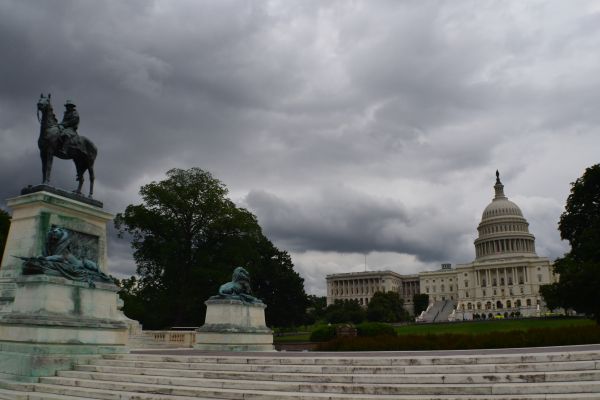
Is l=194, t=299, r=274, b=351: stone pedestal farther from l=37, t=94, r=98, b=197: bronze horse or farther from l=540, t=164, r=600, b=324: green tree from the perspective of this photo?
l=540, t=164, r=600, b=324: green tree

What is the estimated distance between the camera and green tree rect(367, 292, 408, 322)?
104000mm

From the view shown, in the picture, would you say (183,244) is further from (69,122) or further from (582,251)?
(582,251)

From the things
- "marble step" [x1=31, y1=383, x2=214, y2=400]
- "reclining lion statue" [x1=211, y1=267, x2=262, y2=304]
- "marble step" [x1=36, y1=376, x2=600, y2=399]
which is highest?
"reclining lion statue" [x1=211, y1=267, x2=262, y2=304]

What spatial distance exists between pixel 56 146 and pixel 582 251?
38272 millimetres

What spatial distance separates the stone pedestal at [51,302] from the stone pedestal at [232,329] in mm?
6143

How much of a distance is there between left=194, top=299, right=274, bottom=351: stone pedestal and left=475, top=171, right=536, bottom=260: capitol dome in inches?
5539

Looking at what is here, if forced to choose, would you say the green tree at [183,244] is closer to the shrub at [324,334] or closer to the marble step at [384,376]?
the shrub at [324,334]

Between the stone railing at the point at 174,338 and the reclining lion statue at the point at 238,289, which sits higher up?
the reclining lion statue at the point at 238,289

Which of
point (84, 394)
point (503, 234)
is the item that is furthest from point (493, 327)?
point (503, 234)

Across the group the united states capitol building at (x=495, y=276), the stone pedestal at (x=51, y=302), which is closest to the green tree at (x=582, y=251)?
the stone pedestal at (x=51, y=302)

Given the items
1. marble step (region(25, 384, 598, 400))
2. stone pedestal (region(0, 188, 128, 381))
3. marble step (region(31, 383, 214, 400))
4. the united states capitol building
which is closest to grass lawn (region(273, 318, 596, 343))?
stone pedestal (region(0, 188, 128, 381))

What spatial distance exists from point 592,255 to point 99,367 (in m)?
37.5

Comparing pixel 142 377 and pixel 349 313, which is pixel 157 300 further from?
pixel 349 313

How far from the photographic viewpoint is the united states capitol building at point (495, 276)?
144000mm
